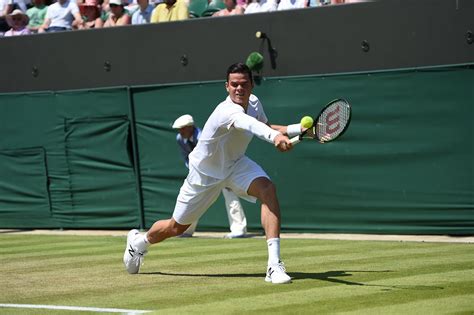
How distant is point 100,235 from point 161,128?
1970 mm

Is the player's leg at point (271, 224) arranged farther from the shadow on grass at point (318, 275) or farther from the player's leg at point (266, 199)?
the shadow on grass at point (318, 275)

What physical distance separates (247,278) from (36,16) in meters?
11.9

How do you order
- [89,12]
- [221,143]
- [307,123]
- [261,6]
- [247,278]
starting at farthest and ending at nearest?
[89,12] → [261,6] → [247,278] → [221,143] → [307,123]

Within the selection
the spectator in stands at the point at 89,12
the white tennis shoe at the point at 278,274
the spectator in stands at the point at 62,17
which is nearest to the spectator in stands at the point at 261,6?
the spectator in stands at the point at 89,12

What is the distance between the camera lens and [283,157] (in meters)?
15.4

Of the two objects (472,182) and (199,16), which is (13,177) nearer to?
(199,16)

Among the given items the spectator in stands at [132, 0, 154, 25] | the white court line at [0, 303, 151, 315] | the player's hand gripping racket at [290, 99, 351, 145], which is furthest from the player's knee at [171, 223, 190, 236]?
the spectator in stands at [132, 0, 154, 25]

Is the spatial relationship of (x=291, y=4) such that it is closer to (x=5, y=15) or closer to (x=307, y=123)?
(x=5, y=15)

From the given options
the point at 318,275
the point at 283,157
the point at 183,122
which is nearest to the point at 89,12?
the point at 183,122

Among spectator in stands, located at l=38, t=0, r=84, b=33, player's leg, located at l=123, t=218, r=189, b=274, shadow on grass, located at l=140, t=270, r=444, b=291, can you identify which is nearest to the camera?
shadow on grass, located at l=140, t=270, r=444, b=291

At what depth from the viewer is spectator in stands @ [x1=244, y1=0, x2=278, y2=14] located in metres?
16.2

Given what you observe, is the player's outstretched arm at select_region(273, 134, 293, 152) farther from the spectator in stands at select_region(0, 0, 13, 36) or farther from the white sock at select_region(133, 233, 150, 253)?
the spectator in stands at select_region(0, 0, 13, 36)

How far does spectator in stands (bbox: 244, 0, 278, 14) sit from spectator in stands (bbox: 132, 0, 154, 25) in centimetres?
203

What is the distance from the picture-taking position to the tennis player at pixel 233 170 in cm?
899
